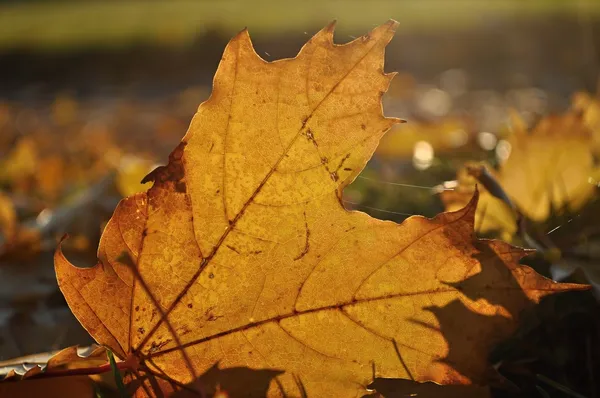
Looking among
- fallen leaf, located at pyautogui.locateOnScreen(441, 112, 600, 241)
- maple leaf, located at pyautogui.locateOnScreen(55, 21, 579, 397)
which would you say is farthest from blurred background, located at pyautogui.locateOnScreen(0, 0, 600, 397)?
maple leaf, located at pyautogui.locateOnScreen(55, 21, 579, 397)

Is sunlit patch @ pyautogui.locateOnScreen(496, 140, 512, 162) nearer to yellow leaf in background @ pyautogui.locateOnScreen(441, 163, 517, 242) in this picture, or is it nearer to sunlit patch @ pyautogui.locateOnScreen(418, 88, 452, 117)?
yellow leaf in background @ pyautogui.locateOnScreen(441, 163, 517, 242)

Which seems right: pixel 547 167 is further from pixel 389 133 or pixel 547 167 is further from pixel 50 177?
pixel 389 133

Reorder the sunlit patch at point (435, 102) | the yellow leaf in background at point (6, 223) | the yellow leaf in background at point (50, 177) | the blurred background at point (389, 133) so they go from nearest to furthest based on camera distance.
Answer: the blurred background at point (389, 133) → the yellow leaf in background at point (6, 223) → the yellow leaf in background at point (50, 177) → the sunlit patch at point (435, 102)

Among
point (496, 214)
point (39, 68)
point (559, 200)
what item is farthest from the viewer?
point (39, 68)

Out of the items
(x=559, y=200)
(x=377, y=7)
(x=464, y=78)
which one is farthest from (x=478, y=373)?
(x=377, y=7)

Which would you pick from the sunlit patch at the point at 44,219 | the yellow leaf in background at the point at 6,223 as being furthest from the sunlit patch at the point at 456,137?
the yellow leaf in background at the point at 6,223

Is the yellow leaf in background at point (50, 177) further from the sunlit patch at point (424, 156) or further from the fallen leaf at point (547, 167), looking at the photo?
the fallen leaf at point (547, 167)

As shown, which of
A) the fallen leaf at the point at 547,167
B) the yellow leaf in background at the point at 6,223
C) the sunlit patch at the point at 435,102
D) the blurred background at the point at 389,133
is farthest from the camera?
the sunlit patch at the point at 435,102

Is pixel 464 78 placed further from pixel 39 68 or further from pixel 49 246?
pixel 49 246
